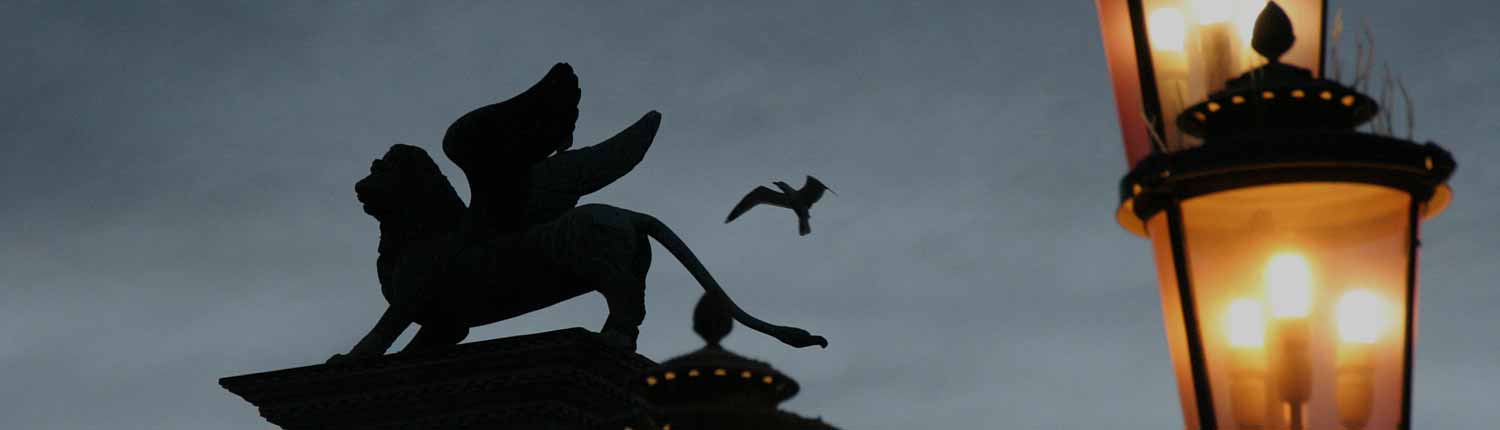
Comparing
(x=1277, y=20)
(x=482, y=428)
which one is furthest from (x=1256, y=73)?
(x=482, y=428)

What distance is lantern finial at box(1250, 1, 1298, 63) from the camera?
18.0 ft

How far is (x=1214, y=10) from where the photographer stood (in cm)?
568

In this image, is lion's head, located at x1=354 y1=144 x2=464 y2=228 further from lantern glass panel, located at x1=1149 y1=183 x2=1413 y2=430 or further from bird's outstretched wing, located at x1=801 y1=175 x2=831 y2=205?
lantern glass panel, located at x1=1149 y1=183 x2=1413 y2=430

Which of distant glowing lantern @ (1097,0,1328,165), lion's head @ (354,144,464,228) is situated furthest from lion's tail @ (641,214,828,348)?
distant glowing lantern @ (1097,0,1328,165)

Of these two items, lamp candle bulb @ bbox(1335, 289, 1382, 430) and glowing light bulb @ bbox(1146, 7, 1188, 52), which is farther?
glowing light bulb @ bbox(1146, 7, 1188, 52)

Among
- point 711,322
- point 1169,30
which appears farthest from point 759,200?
point 1169,30

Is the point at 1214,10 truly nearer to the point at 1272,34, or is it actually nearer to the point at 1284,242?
the point at 1272,34

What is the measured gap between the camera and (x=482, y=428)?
1277 cm

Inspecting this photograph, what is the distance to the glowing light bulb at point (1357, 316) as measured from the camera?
17.4ft

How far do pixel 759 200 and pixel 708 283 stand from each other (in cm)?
59

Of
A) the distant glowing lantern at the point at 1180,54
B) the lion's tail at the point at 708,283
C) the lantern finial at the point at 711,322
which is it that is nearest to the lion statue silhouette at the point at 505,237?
the lion's tail at the point at 708,283

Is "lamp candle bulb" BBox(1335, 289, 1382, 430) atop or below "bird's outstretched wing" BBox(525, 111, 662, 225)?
below

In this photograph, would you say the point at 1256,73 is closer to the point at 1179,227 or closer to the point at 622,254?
the point at 1179,227

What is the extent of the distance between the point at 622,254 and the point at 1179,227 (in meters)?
8.11
